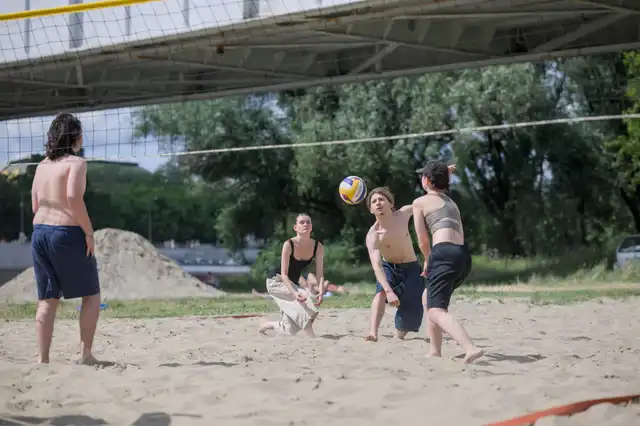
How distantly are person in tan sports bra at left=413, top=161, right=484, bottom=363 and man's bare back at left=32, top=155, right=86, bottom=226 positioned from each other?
6.57 feet

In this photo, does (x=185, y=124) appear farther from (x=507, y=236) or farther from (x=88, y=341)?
(x=88, y=341)

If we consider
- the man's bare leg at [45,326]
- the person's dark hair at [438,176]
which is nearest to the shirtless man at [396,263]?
the person's dark hair at [438,176]

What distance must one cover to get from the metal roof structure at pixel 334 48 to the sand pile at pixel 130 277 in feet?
11.0

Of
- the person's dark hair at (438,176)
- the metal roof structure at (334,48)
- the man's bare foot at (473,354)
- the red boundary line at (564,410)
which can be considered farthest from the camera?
the metal roof structure at (334,48)

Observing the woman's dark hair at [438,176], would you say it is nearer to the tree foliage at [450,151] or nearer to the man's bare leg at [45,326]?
the man's bare leg at [45,326]

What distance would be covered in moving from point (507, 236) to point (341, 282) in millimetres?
5558

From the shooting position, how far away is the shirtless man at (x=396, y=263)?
6688mm

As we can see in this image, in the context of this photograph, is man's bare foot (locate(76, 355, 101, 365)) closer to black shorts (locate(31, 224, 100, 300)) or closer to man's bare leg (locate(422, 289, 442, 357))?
black shorts (locate(31, 224, 100, 300))

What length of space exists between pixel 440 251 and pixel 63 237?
7.18ft

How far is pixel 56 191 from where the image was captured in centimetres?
520

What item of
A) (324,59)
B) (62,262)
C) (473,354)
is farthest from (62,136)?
(324,59)

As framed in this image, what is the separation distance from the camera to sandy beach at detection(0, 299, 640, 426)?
3865mm

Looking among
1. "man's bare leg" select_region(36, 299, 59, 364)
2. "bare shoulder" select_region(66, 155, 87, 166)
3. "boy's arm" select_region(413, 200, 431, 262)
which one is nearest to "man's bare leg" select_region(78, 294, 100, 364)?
"man's bare leg" select_region(36, 299, 59, 364)

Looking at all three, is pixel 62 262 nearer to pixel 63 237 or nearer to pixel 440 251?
pixel 63 237
